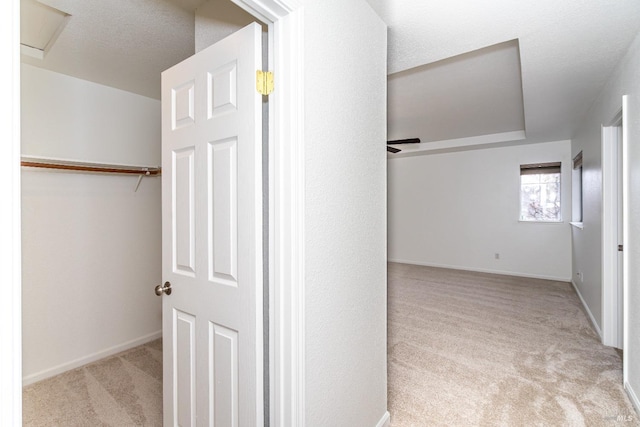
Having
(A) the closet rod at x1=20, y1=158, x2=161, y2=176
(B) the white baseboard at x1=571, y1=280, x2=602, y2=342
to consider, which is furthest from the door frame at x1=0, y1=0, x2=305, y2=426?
(B) the white baseboard at x1=571, y1=280, x2=602, y2=342

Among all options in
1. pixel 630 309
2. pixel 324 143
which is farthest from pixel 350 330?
pixel 630 309

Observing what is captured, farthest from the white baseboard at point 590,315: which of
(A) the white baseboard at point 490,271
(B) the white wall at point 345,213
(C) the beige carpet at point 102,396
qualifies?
(C) the beige carpet at point 102,396

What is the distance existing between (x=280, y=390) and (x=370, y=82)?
154 cm

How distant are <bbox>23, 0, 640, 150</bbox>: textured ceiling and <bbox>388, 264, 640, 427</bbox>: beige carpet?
2.36 meters

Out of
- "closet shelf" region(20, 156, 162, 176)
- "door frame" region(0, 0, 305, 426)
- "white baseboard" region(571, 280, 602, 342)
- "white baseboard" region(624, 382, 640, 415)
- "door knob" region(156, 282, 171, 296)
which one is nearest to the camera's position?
"door frame" region(0, 0, 305, 426)

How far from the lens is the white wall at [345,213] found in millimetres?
1329

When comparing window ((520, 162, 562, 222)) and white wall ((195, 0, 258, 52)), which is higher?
white wall ((195, 0, 258, 52))

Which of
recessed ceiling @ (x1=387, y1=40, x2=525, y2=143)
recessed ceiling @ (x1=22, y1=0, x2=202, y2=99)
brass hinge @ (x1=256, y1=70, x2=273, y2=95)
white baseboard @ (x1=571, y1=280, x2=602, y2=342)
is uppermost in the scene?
recessed ceiling @ (x1=387, y1=40, x2=525, y2=143)

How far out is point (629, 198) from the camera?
2.23 meters

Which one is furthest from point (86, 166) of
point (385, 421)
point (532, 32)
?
point (532, 32)

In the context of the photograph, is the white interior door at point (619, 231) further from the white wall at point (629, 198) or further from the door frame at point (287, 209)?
the door frame at point (287, 209)

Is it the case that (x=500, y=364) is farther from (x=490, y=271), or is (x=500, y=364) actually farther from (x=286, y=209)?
(x=490, y=271)

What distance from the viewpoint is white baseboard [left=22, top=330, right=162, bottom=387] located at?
2468mm
